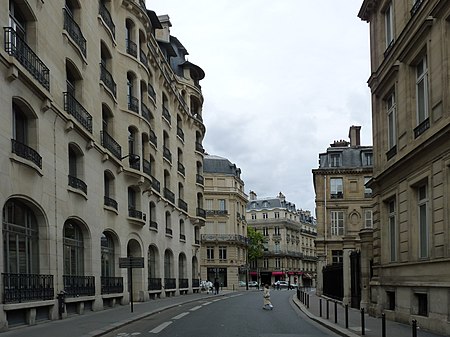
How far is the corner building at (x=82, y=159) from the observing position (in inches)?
774

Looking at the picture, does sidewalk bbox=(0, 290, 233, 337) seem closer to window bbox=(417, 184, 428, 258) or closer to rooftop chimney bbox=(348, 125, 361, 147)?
window bbox=(417, 184, 428, 258)

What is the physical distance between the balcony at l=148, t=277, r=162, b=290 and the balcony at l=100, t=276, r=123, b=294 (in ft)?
24.7

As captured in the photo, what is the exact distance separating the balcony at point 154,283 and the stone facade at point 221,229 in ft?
131

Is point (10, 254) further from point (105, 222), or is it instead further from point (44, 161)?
point (105, 222)

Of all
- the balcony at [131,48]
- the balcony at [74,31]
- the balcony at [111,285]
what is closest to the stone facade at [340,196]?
the balcony at [131,48]

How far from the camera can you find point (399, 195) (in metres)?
19.5

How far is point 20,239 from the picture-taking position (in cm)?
2047

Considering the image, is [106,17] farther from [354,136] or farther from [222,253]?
[222,253]

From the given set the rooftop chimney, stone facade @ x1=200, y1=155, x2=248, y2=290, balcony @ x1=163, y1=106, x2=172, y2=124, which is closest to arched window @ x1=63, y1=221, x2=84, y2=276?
balcony @ x1=163, y1=106, x2=172, y2=124

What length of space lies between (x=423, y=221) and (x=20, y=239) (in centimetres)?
1244

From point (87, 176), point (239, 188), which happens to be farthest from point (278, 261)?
point (87, 176)

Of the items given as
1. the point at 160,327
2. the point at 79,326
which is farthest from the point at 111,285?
the point at 79,326

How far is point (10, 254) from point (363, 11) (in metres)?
15.1

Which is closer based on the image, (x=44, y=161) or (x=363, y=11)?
(x=44, y=161)
